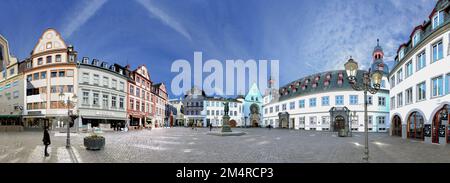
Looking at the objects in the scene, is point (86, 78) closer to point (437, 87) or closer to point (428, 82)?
point (428, 82)

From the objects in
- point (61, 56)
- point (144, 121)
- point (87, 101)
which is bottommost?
point (144, 121)

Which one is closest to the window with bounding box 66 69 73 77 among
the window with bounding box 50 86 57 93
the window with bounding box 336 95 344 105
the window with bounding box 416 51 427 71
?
the window with bounding box 50 86 57 93

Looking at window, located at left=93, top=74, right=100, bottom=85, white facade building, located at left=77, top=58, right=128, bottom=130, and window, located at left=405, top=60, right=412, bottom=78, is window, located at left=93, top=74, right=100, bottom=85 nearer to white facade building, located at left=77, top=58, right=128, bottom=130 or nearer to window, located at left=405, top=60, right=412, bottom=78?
white facade building, located at left=77, top=58, right=128, bottom=130

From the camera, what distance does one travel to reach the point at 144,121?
5103 centimetres

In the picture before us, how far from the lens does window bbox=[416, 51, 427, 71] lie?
20.8 m

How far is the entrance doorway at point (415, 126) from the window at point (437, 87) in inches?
135

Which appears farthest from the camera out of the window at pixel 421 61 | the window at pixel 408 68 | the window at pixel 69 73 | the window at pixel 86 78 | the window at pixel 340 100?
the window at pixel 340 100

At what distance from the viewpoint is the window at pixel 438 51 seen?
1817 centimetres

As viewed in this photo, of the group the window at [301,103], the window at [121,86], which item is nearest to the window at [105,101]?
the window at [121,86]

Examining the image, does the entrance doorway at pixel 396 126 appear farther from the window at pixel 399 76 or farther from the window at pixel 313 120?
the window at pixel 313 120
